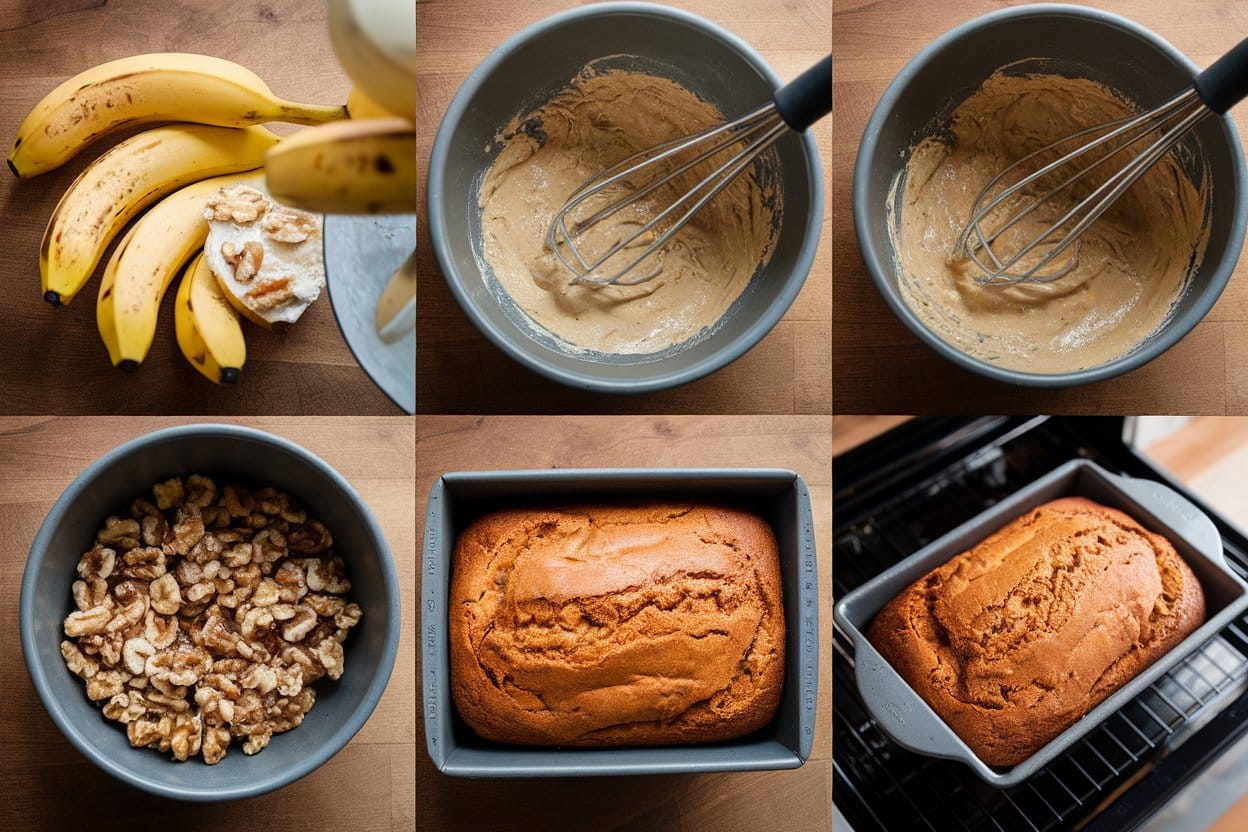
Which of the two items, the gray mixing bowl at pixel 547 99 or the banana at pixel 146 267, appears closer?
the gray mixing bowl at pixel 547 99

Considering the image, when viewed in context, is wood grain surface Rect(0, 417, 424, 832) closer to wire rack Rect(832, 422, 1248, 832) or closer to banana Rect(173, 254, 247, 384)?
banana Rect(173, 254, 247, 384)

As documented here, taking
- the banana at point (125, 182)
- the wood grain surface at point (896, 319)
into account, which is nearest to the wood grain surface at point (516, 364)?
the wood grain surface at point (896, 319)

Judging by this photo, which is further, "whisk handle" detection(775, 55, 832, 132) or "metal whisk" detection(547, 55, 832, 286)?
"metal whisk" detection(547, 55, 832, 286)

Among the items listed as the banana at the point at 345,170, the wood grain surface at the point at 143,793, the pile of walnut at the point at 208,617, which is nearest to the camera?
the banana at the point at 345,170

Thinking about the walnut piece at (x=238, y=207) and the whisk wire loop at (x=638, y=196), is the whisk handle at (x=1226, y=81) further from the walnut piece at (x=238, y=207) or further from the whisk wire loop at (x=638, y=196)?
the walnut piece at (x=238, y=207)

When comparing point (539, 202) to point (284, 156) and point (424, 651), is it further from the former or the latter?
point (424, 651)

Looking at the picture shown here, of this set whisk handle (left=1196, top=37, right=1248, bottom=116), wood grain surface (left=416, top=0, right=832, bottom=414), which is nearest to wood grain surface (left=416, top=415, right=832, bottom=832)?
wood grain surface (left=416, top=0, right=832, bottom=414)

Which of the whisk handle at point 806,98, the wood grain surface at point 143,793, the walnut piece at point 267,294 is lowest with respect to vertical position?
the wood grain surface at point 143,793
